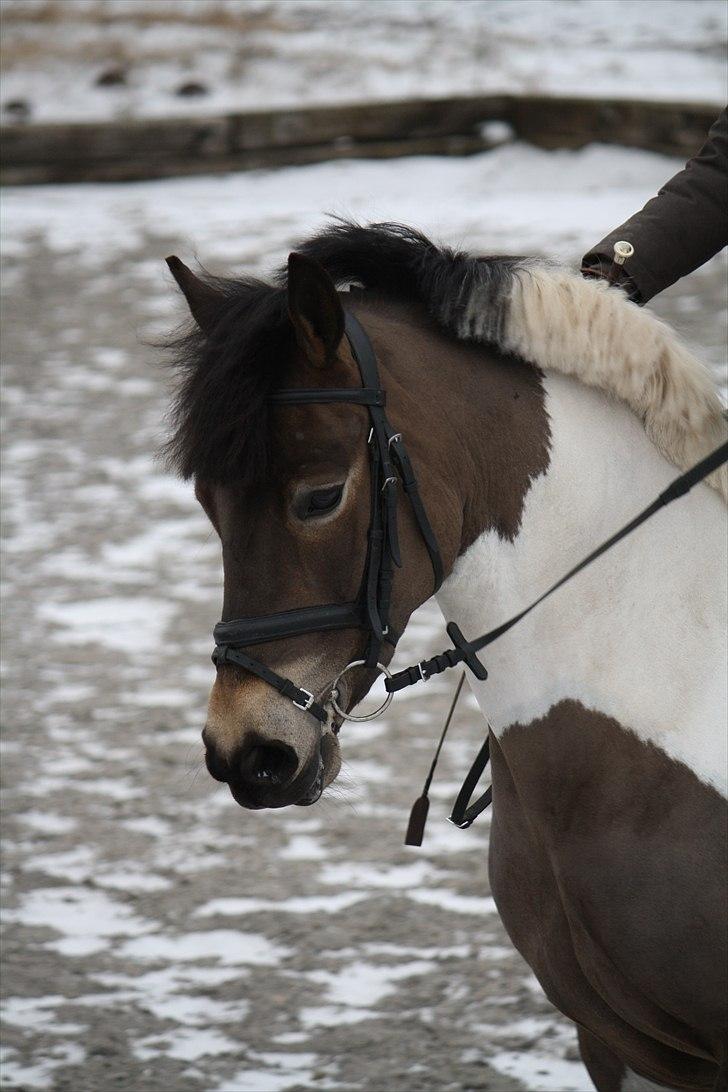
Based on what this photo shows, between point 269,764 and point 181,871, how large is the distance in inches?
89.1

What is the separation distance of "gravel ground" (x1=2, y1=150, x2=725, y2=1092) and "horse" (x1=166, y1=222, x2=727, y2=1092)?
344 millimetres

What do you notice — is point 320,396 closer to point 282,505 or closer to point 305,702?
point 282,505

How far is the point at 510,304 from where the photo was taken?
201 cm

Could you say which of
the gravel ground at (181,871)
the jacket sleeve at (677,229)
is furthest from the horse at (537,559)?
the gravel ground at (181,871)

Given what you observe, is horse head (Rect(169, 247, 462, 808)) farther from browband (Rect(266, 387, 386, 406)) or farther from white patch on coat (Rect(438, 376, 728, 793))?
white patch on coat (Rect(438, 376, 728, 793))

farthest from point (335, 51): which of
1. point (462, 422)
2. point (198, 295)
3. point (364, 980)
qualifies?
point (462, 422)

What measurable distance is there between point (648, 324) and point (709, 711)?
608 millimetres

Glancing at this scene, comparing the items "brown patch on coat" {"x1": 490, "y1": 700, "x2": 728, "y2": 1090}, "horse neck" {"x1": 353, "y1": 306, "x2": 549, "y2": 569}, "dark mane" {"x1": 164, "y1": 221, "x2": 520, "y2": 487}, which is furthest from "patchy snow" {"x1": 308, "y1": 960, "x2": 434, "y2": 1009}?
"dark mane" {"x1": 164, "y1": 221, "x2": 520, "y2": 487}

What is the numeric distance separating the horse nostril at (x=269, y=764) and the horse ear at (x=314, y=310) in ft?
1.82

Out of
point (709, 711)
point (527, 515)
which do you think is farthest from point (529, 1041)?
point (527, 515)

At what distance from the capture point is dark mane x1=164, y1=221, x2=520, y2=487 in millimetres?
1830

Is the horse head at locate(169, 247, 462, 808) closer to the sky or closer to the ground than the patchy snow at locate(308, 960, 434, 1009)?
closer to the sky

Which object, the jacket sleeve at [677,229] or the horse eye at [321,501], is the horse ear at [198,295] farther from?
the jacket sleeve at [677,229]

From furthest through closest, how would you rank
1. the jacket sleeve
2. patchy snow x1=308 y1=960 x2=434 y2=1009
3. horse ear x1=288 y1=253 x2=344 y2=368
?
patchy snow x1=308 y1=960 x2=434 y2=1009, the jacket sleeve, horse ear x1=288 y1=253 x2=344 y2=368
